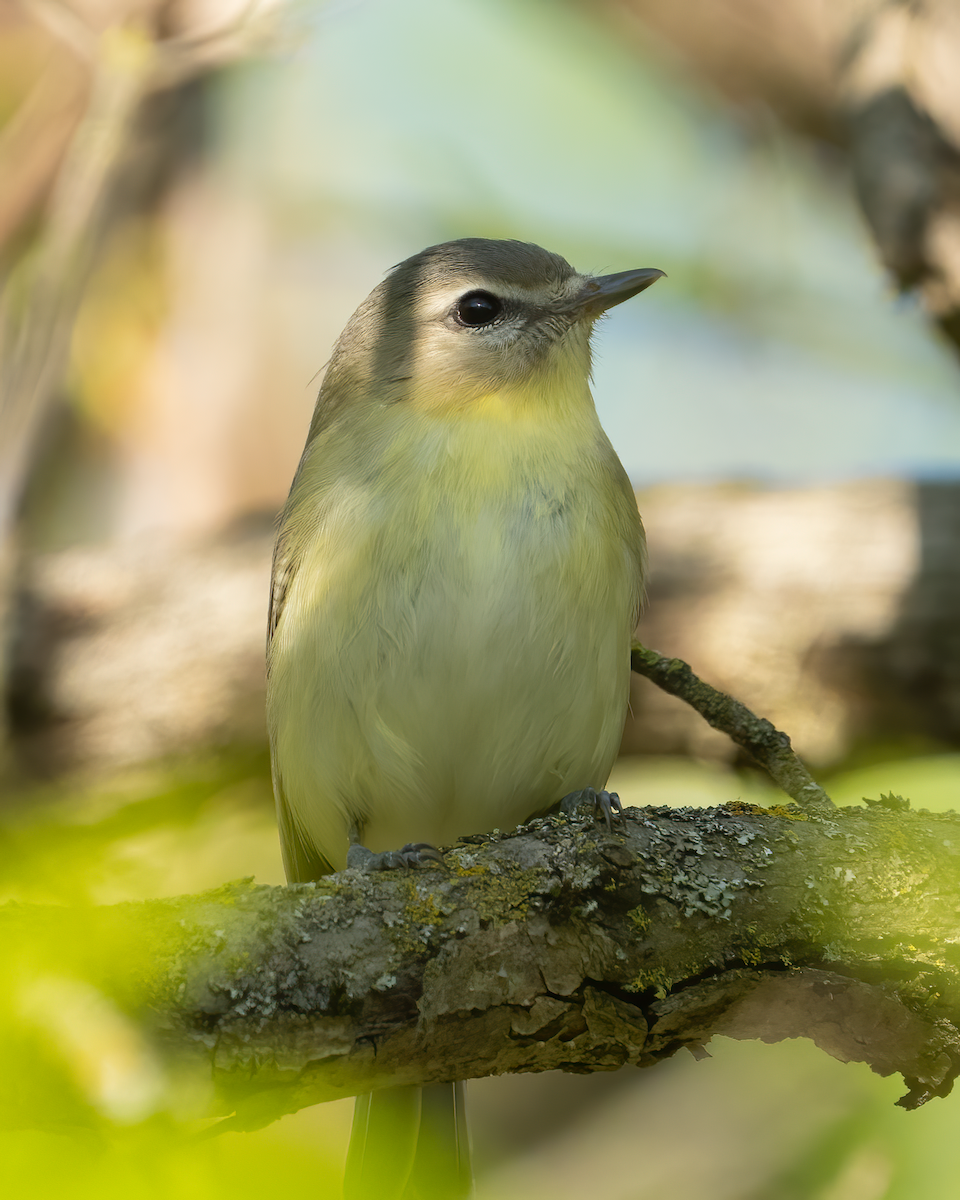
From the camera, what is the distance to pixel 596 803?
311 centimetres

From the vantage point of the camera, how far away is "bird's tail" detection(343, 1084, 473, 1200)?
2.82m

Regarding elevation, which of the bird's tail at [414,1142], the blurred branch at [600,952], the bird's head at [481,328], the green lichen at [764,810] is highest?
the bird's head at [481,328]

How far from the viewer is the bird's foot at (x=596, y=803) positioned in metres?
2.98

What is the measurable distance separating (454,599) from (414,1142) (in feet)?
5.30

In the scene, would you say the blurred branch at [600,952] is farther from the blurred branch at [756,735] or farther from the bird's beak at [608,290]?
the bird's beak at [608,290]

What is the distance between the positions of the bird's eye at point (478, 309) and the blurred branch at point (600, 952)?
6.73 ft

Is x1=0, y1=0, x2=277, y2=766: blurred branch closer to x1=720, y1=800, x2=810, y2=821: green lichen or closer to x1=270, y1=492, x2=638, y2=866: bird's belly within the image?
x1=270, y1=492, x2=638, y2=866: bird's belly

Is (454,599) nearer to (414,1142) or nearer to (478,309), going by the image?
(478,309)

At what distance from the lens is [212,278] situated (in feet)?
30.4

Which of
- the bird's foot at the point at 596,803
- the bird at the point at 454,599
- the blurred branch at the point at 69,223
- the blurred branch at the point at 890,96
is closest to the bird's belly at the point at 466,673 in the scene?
the bird at the point at 454,599

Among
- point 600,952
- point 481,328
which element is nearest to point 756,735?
point 600,952

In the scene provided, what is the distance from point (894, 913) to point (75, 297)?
5.86 metres

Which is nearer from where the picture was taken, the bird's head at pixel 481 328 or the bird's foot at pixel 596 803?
the bird's foot at pixel 596 803

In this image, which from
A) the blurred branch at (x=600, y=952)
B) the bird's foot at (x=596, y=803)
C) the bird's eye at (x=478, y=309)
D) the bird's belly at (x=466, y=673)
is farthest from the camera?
the bird's eye at (x=478, y=309)
